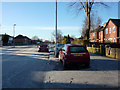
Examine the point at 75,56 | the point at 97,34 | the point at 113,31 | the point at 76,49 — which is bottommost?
the point at 75,56

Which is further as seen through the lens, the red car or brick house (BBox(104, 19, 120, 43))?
brick house (BBox(104, 19, 120, 43))

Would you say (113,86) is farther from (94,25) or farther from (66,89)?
(94,25)

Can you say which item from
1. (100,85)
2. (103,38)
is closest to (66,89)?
(100,85)

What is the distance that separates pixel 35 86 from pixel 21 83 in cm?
67

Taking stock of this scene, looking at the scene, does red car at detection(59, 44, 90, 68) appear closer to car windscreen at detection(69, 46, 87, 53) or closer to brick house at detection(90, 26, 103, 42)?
car windscreen at detection(69, 46, 87, 53)

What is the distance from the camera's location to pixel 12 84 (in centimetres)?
459

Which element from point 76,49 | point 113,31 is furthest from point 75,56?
point 113,31

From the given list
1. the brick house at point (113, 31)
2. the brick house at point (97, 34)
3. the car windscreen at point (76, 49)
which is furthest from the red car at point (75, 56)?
the brick house at point (97, 34)

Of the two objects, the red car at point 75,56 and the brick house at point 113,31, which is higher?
the brick house at point 113,31

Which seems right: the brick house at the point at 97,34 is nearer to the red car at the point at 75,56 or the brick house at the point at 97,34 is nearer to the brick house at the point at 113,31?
the brick house at the point at 113,31

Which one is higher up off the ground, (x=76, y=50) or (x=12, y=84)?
(x=76, y=50)

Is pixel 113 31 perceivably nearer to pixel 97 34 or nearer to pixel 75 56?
pixel 97 34

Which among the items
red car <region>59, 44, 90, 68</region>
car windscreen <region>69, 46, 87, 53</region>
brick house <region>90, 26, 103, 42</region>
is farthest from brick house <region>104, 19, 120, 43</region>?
red car <region>59, 44, 90, 68</region>

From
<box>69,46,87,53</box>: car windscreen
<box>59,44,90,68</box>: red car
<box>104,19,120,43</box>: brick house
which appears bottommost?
<box>59,44,90,68</box>: red car
